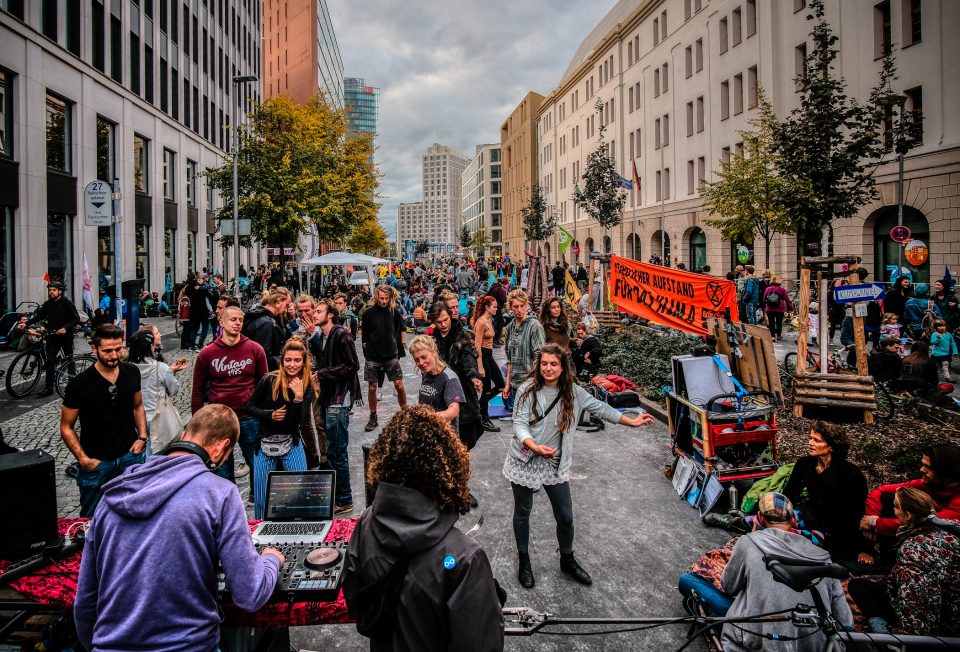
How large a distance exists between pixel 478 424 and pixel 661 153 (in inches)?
1561

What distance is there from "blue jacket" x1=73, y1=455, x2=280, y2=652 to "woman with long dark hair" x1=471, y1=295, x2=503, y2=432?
6.38m

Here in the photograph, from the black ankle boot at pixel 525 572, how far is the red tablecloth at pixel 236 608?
5.82ft

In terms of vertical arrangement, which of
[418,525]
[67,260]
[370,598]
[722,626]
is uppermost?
[67,260]

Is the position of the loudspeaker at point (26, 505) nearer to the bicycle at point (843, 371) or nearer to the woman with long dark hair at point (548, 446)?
the woman with long dark hair at point (548, 446)

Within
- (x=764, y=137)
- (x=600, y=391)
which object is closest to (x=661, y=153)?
(x=764, y=137)

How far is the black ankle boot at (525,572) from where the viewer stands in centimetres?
447

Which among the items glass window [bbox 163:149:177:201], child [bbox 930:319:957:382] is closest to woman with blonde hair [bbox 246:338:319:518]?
child [bbox 930:319:957:382]

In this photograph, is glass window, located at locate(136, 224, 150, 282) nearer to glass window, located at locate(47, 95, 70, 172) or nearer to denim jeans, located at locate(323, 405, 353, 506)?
glass window, located at locate(47, 95, 70, 172)

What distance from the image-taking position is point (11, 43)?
17.4 meters

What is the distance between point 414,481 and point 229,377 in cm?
401

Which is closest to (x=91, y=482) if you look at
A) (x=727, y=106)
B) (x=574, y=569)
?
(x=574, y=569)

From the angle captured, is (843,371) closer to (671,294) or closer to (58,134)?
(671,294)

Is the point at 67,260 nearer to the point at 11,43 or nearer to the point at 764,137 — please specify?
the point at 11,43

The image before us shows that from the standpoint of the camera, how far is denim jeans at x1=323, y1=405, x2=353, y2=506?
5.76 metres
